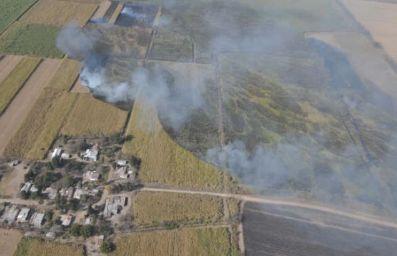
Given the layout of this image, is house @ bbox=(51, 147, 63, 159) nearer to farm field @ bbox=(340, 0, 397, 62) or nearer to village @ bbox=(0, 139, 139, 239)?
village @ bbox=(0, 139, 139, 239)

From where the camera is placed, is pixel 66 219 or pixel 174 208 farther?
pixel 174 208

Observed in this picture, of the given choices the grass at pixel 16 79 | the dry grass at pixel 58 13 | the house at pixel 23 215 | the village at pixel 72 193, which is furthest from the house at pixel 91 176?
the dry grass at pixel 58 13

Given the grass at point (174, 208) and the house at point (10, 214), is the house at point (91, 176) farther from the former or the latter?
the house at point (10, 214)

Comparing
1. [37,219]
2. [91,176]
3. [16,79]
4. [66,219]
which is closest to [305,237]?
[91,176]

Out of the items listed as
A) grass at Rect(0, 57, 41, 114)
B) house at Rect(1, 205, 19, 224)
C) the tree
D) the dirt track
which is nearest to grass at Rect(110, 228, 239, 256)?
→ the tree

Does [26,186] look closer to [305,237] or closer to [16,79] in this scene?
[16,79]
